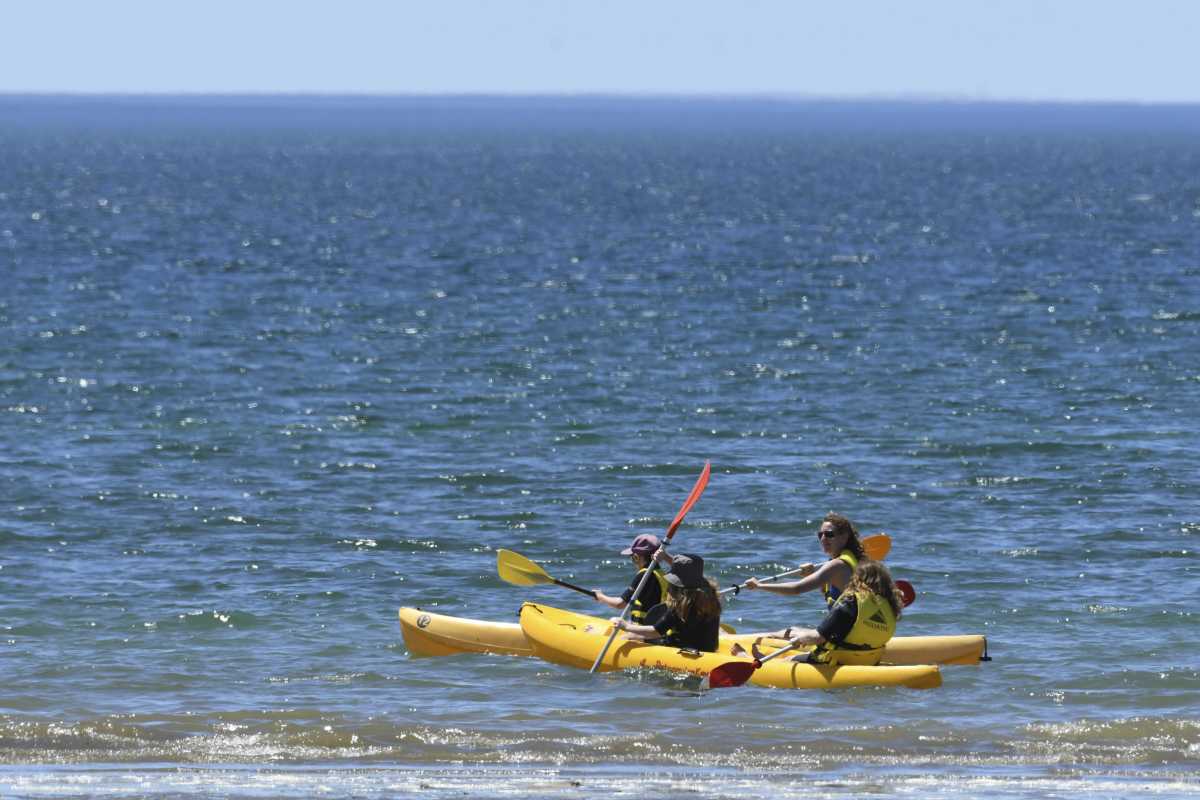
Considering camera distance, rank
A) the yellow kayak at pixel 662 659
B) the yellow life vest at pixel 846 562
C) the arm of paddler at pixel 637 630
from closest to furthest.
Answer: the yellow kayak at pixel 662 659, the yellow life vest at pixel 846 562, the arm of paddler at pixel 637 630

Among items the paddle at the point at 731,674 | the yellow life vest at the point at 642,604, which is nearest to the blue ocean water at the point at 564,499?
the paddle at the point at 731,674

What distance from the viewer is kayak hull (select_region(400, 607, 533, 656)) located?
15867mm

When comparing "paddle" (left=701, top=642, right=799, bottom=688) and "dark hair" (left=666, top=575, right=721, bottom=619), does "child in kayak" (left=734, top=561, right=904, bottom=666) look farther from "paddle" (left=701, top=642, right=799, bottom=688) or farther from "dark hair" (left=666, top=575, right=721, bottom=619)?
"dark hair" (left=666, top=575, right=721, bottom=619)

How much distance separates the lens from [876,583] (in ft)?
48.2

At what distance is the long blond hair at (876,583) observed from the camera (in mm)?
14680

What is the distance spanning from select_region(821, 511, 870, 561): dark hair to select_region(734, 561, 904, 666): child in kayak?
0.42 meters

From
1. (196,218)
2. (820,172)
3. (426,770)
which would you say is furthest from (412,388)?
(820,172)

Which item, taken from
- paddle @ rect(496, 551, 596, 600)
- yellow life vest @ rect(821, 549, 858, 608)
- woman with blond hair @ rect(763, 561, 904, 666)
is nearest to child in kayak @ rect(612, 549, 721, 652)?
woman with blond hair @ rect(763, 561, 904, 666)

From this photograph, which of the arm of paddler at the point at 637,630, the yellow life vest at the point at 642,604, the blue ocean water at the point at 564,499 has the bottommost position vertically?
the blue ocean water at the point at 564,499

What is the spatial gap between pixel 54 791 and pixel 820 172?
113 meters

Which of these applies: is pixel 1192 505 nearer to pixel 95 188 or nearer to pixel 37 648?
pixel 37 648

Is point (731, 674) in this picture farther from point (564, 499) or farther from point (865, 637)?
point (564, 499)

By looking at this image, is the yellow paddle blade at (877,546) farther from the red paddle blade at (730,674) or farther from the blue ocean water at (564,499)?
the red paddle blade at (730,674)

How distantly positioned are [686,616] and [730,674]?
0.95 m
